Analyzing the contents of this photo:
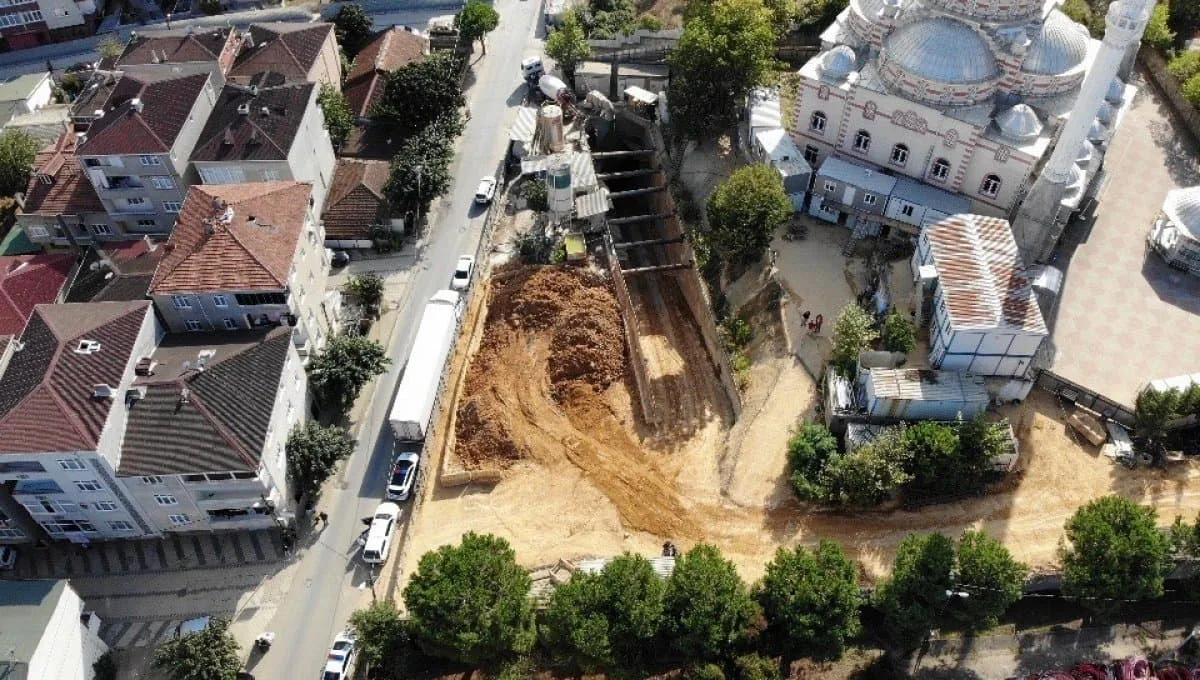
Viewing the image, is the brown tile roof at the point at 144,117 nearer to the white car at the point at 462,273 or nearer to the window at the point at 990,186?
the white car at the point at 462,273

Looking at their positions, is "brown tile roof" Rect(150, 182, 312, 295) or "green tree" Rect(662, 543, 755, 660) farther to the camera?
"brown tile roof" Rect(150, 182, 312, 295)

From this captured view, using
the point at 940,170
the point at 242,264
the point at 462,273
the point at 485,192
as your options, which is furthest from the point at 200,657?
the point at 940,170

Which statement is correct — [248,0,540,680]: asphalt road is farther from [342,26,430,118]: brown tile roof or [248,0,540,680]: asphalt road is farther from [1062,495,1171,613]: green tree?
[1062,495,1171,613]: green tree

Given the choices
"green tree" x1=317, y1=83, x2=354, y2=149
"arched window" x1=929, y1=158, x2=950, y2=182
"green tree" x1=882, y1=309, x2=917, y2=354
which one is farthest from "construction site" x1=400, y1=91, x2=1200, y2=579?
"green tree" x1=317, y1=83, x2=354, y2=149

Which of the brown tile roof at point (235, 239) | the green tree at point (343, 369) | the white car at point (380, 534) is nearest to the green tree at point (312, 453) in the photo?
the green tree at point (343, 369)

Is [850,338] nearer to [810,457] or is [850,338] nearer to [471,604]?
[810,457]

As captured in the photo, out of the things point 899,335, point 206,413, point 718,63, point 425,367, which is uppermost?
point 718,63
